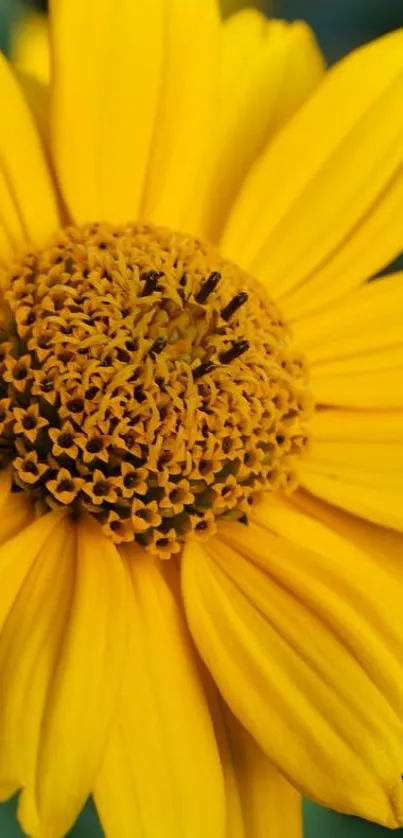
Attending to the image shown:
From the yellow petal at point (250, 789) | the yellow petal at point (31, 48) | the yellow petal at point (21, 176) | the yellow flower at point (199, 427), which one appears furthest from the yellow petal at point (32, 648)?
the yellow petal at point (31, 48)

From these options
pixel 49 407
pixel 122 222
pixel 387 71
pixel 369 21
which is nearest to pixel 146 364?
pixel 49 407

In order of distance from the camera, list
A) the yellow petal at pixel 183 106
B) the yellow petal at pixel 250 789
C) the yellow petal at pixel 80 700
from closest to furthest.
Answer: the yellow petal at pixel 80 700 → the yellow petal at pixel 250 789 → the yellow petal at pixel 183 106

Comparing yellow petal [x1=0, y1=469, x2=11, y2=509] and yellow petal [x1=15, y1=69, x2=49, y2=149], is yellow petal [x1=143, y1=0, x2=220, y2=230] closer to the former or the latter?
yellow petal [x1=15, y1=69, x2=49, y2=149]

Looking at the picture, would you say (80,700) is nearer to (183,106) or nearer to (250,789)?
(250,789)

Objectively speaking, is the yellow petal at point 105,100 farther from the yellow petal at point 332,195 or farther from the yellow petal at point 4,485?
the yellow petal at point 4,485

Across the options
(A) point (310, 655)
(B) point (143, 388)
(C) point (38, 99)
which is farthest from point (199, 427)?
(C) point (38, 99)

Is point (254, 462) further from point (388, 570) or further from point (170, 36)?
point (170, 36)

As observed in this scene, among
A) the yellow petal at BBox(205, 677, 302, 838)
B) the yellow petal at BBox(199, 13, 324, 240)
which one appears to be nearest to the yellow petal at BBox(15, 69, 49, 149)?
the yellow petal at BBox(199, 13, 324, 240)
